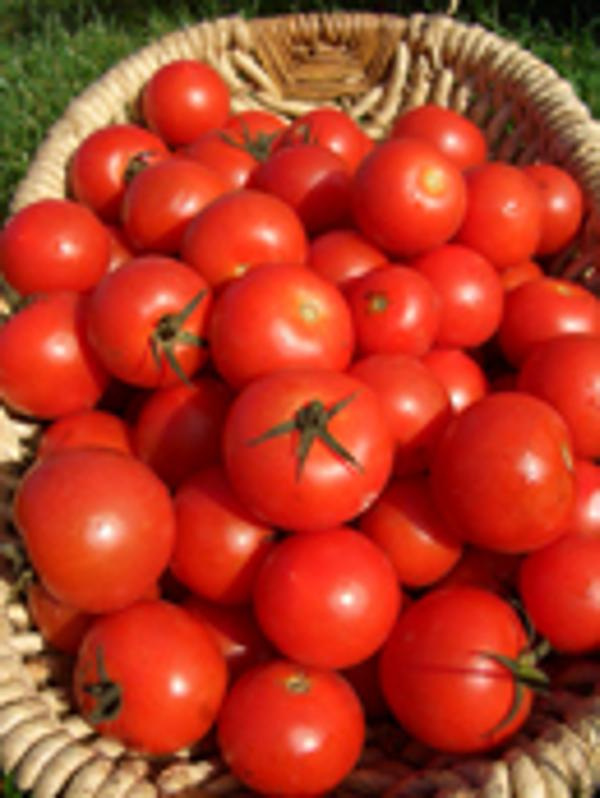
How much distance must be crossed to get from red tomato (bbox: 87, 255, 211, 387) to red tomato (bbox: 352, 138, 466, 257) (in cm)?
35

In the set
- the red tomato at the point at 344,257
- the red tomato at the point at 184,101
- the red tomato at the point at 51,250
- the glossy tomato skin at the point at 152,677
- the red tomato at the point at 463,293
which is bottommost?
the glossy tomato skin at the point at 152,677

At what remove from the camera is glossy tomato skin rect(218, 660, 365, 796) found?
1.01 metres

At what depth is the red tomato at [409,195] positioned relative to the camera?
4.50ft

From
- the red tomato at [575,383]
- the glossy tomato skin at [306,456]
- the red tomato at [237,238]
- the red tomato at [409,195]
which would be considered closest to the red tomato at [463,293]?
the red tomato at [409,195]

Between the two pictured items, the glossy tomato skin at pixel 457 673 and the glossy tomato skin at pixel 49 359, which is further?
the glossy tomato skin at pixel 49 359

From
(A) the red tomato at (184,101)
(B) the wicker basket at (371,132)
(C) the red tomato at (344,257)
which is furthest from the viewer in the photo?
(A) the red tomato at (184,101)

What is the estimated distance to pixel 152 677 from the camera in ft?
3.43

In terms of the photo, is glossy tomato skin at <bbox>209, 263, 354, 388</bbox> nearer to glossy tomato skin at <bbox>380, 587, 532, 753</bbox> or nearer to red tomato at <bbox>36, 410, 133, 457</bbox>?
red tomato at <bbox>36, 410, 133, 457</bbox>

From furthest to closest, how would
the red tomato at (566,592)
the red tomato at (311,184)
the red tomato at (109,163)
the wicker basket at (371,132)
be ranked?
the red tomato at (109,163) → the red tomato at (311,184) → the red tomato at (566,592) → the wicker basket at (371,132)

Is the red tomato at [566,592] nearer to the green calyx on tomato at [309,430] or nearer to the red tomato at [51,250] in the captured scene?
the green calyx on tomato at [309,430]

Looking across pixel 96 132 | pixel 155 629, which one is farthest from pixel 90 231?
pixel 155 629

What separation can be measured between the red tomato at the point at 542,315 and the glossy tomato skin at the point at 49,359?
0.76 meters

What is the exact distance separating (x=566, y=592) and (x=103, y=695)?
65 cm

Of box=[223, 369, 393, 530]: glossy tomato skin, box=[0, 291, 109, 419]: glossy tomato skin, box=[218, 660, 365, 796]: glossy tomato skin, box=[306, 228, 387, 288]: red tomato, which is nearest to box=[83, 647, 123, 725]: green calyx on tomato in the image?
box=[218, 660, 365, 796]: glossy tomato skin
